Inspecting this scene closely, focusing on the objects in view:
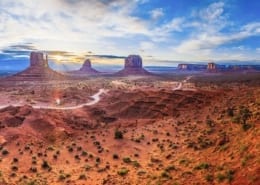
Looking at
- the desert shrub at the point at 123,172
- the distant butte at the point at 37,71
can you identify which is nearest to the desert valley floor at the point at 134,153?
the desert shrub at the point at 123,172

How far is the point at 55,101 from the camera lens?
202ft

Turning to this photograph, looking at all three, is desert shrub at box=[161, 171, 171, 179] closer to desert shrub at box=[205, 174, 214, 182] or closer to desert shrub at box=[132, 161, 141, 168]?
desert shrub at box=[205, 174, 214, 182]

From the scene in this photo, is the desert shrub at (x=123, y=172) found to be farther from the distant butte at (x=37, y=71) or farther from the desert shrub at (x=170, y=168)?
the distant butte at (x=37, y=71)

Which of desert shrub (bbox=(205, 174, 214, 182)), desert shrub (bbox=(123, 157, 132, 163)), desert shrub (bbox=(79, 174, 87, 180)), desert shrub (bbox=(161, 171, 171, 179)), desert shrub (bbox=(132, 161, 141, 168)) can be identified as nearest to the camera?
desert shrub (bbox=(205, 174, 214, 182))

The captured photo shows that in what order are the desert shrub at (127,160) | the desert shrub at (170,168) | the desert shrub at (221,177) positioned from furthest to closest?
the desert shrub at (127,160) < the desert shrub at (170,168) < the desert shrub at (221,177)

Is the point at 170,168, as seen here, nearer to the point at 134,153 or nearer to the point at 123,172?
the point at 123,172

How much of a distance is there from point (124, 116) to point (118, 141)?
2196 cm

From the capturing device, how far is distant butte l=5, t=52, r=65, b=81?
14400cm

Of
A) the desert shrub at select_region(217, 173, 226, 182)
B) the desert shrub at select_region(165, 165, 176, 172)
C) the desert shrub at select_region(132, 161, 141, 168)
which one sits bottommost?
the desert shrub at select_region(132, 161, 141, 168)

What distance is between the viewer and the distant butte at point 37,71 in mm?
144000

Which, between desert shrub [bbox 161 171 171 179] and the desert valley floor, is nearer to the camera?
the desert valley floor

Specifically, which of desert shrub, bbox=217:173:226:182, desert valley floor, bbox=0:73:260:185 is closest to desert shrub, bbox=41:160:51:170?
desert valley floor, bbox=0:73:260:185

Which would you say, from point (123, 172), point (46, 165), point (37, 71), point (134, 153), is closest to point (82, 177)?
point (123, 172)

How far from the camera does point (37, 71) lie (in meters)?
152
